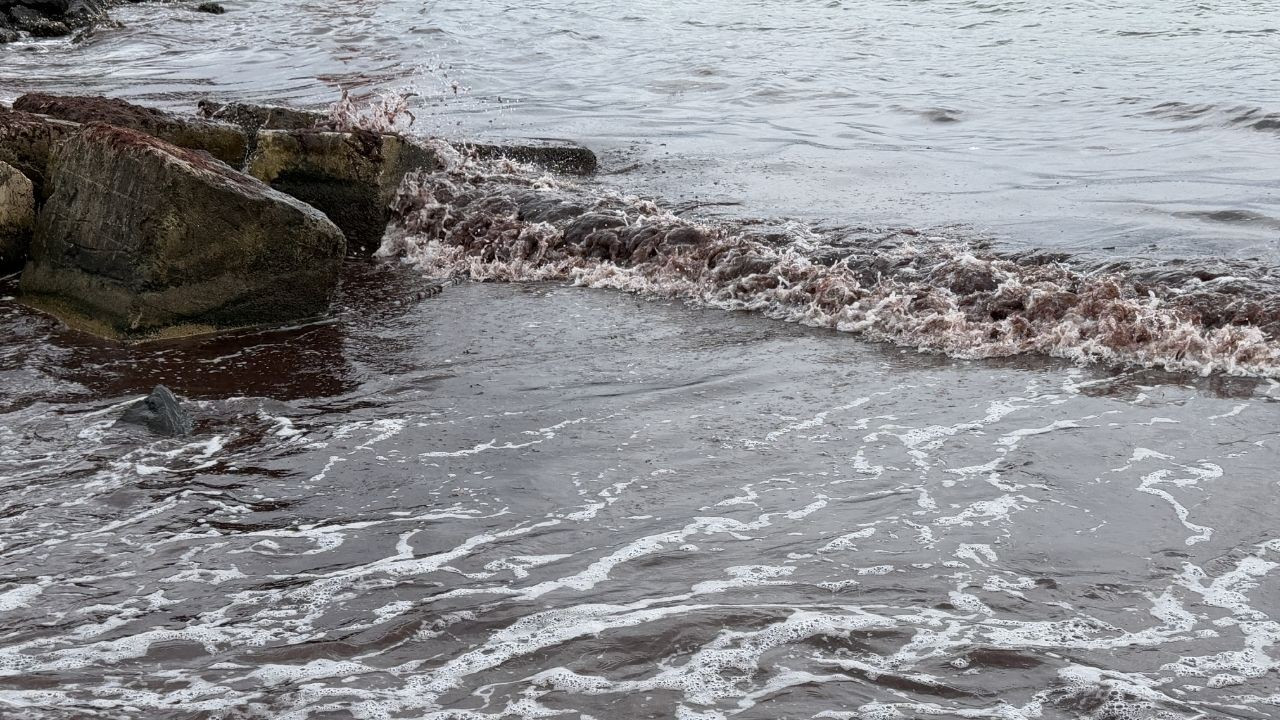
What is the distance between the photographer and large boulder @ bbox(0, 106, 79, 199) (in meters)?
8.33

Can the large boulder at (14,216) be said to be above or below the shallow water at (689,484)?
above

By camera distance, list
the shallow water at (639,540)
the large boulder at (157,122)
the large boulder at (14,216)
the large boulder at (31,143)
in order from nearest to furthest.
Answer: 1. the shallow water at (639,540)
2. the large boulder at (14,216)
3. the large boulder at (31,143)
4. the large boulder at (157,122)

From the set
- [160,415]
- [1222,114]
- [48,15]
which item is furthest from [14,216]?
[48,15]

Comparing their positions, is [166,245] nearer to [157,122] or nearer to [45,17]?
[157,122]

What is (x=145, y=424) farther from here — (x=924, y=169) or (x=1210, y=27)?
(x=1210, y=27)

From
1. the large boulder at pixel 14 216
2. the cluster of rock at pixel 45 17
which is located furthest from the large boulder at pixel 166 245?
the cluster of rock at pixel 45 17

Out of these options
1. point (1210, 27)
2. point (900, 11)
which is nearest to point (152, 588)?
point (1210, 27)

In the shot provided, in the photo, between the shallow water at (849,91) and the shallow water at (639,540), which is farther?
the shallow water at (849,91)

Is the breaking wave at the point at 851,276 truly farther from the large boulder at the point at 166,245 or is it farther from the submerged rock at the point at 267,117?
the large boulder at the point at 166,245

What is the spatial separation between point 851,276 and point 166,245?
182 inches

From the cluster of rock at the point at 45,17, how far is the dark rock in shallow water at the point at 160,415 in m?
21.9

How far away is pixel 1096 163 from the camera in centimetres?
1127

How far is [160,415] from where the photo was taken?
543cm

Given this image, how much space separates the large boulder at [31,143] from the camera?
8328 millimetres
